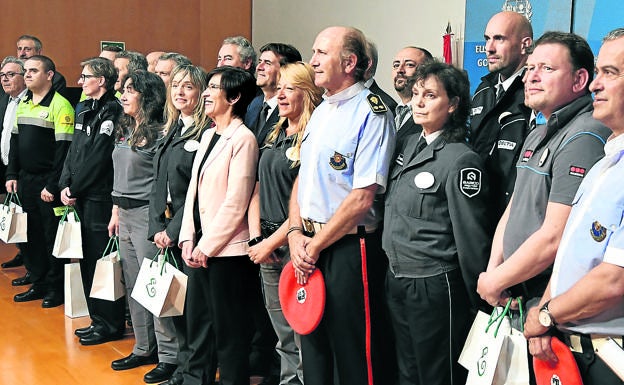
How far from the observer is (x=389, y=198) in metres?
2.87

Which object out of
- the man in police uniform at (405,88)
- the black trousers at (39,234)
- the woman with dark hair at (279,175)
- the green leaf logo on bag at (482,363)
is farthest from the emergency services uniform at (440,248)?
the black trousers at (39,234)

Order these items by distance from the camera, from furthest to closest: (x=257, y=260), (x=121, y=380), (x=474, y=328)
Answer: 1. (x=121, y=380)
2. (x=257, y=260)
3. (x=474, y=328)

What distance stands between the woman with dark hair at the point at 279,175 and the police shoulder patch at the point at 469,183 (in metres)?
0.86

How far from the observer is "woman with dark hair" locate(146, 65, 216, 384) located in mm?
3678

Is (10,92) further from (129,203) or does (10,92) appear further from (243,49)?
(129,203)

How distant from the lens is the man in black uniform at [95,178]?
455 cm

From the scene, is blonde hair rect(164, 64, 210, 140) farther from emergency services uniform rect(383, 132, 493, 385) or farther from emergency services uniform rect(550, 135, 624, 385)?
emergency services uniform rect(550, 135, 624, 385)

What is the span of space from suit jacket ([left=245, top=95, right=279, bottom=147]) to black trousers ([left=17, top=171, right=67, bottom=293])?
2.05 meters

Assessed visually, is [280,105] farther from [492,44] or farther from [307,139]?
[492,44]

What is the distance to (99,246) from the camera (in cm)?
468

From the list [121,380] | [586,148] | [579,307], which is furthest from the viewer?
[121,380]

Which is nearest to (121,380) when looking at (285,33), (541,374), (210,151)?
(210,151)

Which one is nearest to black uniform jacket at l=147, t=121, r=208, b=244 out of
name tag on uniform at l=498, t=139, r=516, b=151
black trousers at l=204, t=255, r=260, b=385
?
black trousers at l=204, t=255, r=260, b=385

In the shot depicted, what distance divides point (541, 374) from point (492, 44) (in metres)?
1.59
